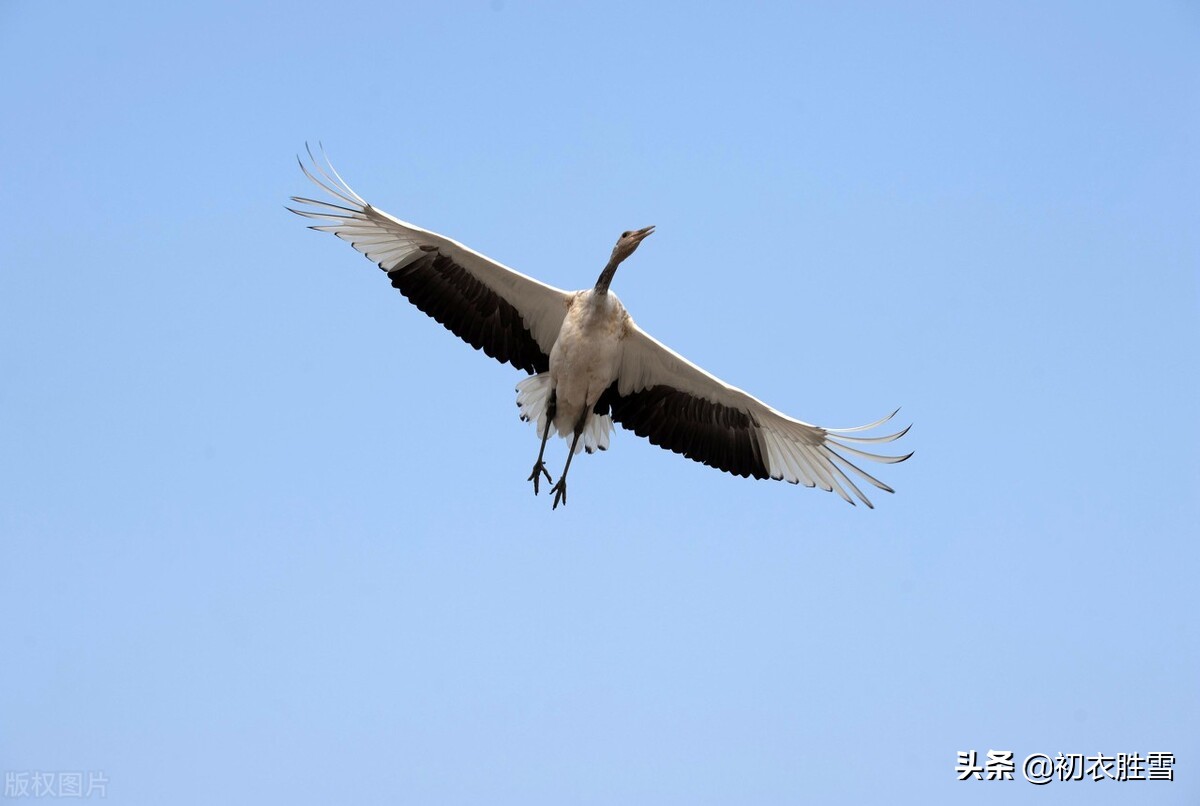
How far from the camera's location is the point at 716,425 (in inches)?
816

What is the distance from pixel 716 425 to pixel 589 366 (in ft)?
5.48

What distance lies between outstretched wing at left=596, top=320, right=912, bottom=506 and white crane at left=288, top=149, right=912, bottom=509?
0.01 metres

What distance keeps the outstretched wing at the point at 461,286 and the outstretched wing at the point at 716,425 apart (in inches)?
37.2

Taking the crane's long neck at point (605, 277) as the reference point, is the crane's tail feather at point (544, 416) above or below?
below

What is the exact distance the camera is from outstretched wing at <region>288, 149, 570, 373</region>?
778 inches

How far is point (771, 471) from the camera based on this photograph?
2066 cm

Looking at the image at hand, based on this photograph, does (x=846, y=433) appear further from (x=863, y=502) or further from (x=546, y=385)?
(x=546, y=385)

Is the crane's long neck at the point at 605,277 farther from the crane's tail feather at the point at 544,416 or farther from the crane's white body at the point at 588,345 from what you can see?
the crane's tail feather at the point at 544,416

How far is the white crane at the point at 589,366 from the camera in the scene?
19.8 meters

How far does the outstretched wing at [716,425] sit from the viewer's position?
20.1 meters

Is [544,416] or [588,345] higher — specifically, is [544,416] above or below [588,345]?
below

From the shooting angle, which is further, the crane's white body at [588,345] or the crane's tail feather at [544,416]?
the crane's tail feather at [544,416]

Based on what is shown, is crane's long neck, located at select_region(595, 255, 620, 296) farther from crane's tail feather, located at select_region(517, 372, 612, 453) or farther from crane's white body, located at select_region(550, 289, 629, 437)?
crane's tail feather, located at select_region(517, 372, 612, 453)

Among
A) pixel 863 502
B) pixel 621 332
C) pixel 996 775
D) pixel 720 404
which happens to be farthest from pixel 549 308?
pixel 996 775
